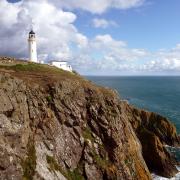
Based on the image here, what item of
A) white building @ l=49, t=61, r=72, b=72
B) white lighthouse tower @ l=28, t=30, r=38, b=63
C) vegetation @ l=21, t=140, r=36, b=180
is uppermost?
white lighthouse tower @ l=28, t=30, r=38, b=63

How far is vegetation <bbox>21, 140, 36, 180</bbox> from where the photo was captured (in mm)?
38606

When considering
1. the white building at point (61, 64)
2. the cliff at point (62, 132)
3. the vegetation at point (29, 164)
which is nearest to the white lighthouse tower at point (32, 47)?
the white building at point (61, 64)

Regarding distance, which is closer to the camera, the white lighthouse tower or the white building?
the white lighthouse tower

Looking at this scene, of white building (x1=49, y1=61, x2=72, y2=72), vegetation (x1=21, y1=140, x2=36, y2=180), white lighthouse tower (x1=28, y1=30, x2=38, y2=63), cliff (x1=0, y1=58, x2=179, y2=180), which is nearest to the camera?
vegetation (x1=21, y1=140, x2=36, y2=180)

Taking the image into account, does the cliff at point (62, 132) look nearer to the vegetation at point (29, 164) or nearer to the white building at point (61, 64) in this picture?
the vegetation at point (29, 164)

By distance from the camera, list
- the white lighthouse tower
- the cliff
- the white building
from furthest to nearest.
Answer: the white building, the white lighthouse tower, the cliff

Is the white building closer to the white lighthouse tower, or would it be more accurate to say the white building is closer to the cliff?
the white lighthouse tower

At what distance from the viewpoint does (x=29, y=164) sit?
1550 inches

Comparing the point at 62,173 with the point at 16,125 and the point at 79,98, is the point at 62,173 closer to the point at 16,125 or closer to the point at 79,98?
the point at 16,125

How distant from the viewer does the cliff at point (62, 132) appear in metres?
39.6

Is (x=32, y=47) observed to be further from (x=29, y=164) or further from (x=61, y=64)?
(x=29, y=164)

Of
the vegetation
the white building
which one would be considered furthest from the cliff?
the white building

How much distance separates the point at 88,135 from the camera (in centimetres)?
4844

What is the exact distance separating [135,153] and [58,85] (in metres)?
16.1
